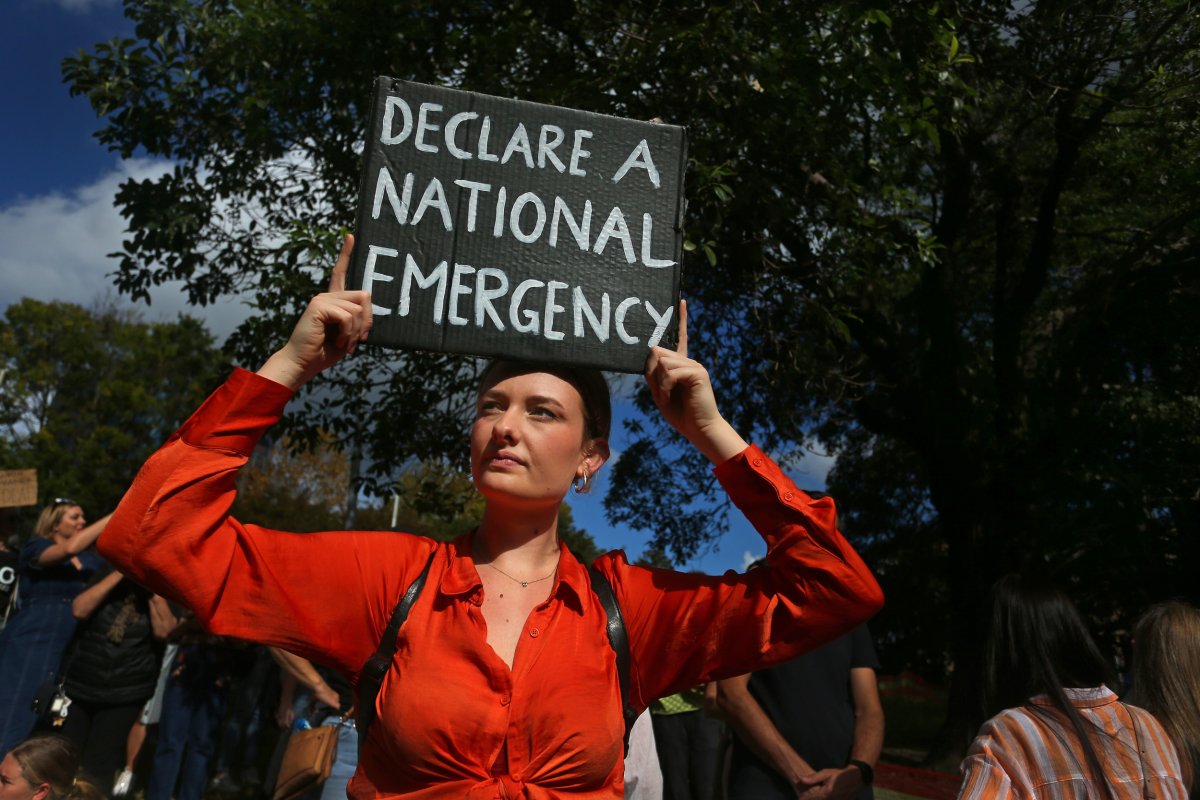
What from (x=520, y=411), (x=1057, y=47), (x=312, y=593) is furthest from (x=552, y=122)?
(x=1057, y=47)

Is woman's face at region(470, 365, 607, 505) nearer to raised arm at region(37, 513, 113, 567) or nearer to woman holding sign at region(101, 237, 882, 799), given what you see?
woman holding sign at region(101, 237, 882, 799)

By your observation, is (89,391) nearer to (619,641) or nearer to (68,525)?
(68,525)

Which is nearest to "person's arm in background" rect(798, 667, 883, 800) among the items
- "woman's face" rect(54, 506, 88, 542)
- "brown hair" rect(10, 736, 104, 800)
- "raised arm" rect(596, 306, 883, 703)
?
"raised arm" rect(596, 306, 883, 703)

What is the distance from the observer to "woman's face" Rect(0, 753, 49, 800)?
155 inches

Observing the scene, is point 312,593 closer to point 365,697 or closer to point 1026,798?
point 365,697

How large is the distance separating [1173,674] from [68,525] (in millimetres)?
5561

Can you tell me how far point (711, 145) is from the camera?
7418 millimetres

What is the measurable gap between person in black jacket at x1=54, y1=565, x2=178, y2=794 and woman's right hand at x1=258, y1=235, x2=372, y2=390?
4510 millimetres

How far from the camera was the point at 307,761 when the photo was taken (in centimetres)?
441

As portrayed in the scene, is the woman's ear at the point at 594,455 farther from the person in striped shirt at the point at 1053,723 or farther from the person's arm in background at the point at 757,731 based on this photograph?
the person's arm in background at the point at 757,731

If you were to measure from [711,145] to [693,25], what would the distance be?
834 mm

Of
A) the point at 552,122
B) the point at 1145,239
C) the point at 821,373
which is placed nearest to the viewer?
the point at 552,122

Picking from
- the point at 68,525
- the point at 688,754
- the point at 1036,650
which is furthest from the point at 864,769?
the point at 68,525

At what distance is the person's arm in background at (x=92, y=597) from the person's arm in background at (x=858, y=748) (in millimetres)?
4145
